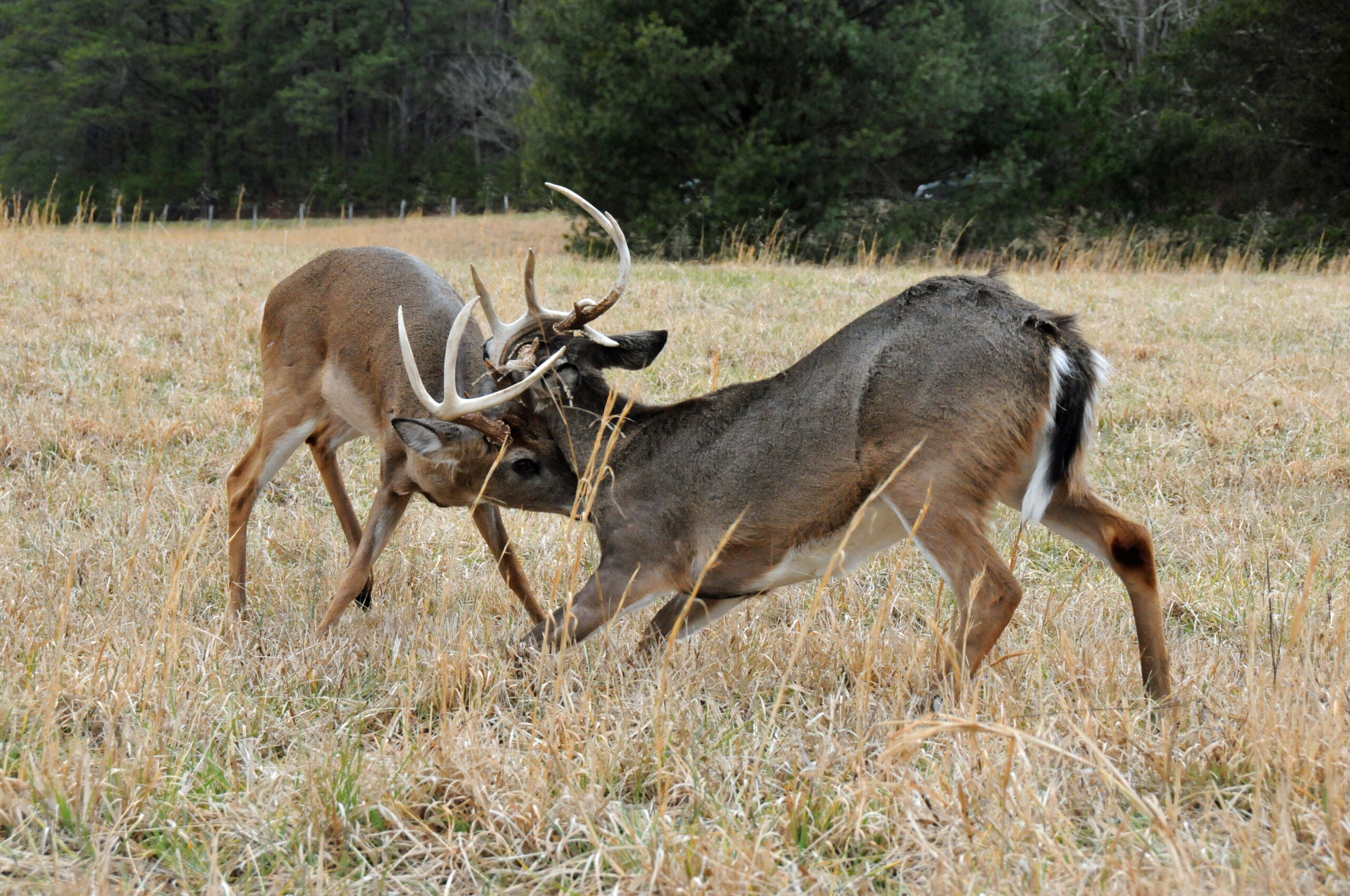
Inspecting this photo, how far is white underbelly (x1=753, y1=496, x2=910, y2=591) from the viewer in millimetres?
3697

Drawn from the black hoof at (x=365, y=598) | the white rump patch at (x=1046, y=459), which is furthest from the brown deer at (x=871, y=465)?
the black hoof at (x=365, y=598)

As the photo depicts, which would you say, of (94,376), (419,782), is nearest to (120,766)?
(419,782)

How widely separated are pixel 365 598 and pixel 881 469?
86.3 inches

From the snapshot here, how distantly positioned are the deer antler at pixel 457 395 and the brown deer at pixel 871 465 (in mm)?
291

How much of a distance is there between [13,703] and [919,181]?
2067 centimetres

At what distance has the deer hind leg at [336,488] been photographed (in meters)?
5.08

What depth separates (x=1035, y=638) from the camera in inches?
147

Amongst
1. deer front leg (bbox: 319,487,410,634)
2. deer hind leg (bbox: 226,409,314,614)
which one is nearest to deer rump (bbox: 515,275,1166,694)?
deer front leg (bbox: 319,487,410,634)

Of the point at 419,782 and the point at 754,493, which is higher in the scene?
the point at 754,493

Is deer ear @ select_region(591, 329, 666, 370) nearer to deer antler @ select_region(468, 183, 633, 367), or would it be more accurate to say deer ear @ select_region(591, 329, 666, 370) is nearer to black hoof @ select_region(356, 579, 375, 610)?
deer antler @ select_region(468, 183, 633, 367)

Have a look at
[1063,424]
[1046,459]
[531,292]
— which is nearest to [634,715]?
[1046,459]

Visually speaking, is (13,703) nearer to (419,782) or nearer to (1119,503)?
(419,782)

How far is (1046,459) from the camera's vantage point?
352cm

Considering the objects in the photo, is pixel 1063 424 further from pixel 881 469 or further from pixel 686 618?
pixel 686 618
